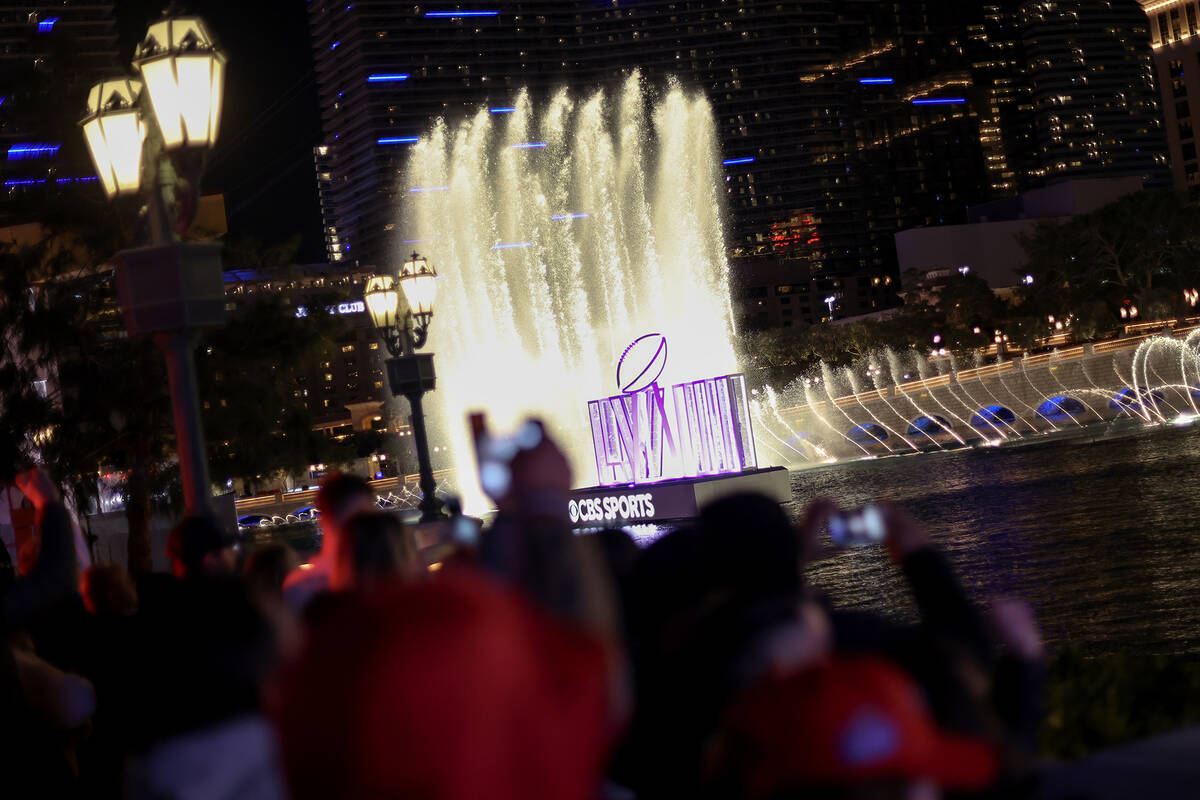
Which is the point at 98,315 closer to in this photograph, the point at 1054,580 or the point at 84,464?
the point at 84,464

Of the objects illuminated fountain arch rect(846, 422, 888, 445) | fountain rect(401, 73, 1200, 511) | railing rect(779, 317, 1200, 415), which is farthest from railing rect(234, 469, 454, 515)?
fountain rect(401, 73, 1200, 511)

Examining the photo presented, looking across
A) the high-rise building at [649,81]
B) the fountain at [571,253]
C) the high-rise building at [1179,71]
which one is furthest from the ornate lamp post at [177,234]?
the high-rise building at [1179,71]

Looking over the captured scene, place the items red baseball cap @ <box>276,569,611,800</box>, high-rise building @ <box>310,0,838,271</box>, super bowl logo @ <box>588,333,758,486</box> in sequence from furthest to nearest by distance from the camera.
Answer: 1. high-rise building @ <box>310,0,838,271</box>
2. super bowl logo @ <box>588,333,758,486</box>
3. red baseball cap @ <box>276,569,611,800</box>

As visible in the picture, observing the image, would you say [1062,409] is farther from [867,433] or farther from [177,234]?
[177,234]

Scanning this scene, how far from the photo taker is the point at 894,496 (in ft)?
97.3

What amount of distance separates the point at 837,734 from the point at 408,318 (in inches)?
537

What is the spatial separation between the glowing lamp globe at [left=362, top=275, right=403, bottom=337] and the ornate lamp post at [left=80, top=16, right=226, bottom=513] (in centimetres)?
775

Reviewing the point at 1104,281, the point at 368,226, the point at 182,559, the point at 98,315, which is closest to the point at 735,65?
the point at 368,226

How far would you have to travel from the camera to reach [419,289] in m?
15.1

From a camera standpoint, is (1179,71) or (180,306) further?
(1179,71)

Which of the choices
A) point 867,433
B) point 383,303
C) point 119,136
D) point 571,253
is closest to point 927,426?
point 867,433

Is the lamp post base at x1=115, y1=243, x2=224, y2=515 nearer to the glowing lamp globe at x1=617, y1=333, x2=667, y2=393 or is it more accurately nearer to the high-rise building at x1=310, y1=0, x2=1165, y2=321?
the glowing lamp globe at x1=617, y1=333, x2=667, y2=393

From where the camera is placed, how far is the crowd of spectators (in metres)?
1.63

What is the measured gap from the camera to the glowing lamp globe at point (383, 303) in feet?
49.4
